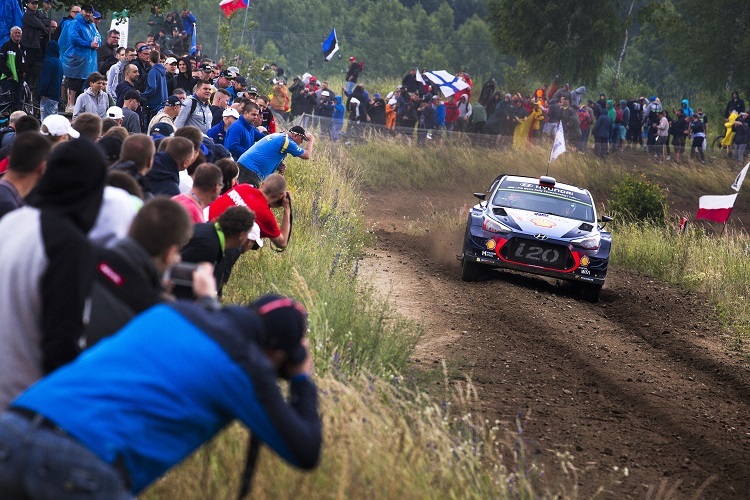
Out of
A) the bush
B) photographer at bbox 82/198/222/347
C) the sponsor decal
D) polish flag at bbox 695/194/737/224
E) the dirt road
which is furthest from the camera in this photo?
the bush

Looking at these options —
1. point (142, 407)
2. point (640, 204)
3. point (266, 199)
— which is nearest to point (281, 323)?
point (142, 407)

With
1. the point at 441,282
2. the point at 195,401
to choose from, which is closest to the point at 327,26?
the point at 441,282

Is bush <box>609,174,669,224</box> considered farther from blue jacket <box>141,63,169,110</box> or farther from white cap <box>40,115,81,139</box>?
white cap <box>40,115,81,139</box>

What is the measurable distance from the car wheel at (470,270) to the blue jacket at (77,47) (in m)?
6.96

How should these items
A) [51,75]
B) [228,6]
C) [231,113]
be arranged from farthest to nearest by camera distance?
[228,6] → [51,75] → [231,113]

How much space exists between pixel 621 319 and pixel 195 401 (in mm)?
11806

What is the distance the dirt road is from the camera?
27.5 ft

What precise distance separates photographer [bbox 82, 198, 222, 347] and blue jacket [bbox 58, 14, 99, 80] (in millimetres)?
13630

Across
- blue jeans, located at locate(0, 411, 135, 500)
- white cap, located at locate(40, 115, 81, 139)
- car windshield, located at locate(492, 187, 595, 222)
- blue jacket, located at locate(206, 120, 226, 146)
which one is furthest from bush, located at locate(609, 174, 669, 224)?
blue jeans, located at locate(0, 411, 135, 500)

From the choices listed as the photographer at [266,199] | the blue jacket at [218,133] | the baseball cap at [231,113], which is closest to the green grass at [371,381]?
the photographer at [266,199]

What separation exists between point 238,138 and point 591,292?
18.4 ft

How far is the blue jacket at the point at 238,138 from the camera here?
49.8ft

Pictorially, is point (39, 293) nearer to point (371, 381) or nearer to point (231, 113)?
point (371, 381)

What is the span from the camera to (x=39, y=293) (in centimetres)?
375
